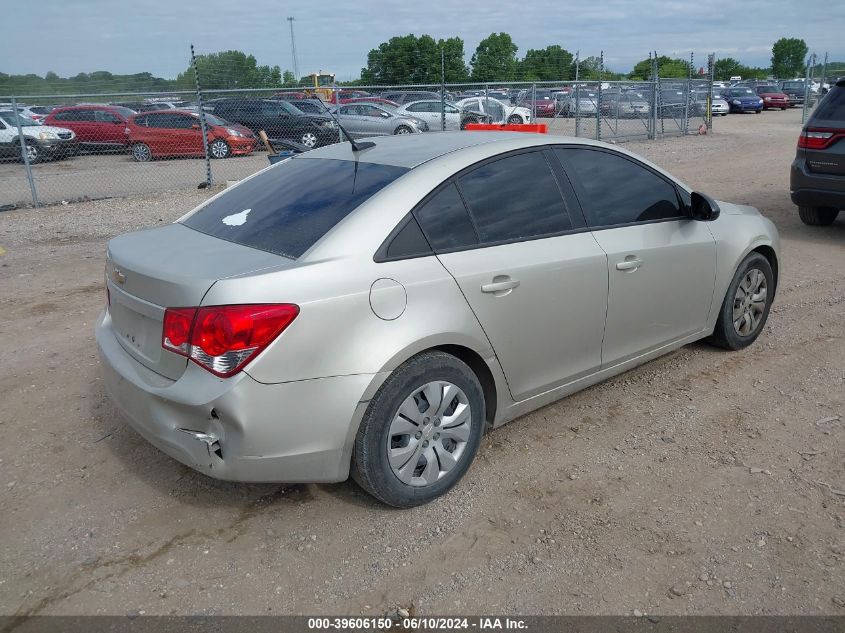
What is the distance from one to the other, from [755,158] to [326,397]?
657 inches

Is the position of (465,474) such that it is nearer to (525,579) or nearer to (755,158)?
(525,579)

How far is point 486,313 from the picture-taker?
337 cm

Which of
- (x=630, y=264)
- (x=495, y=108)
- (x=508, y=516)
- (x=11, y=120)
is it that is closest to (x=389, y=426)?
(x=508, y=516)

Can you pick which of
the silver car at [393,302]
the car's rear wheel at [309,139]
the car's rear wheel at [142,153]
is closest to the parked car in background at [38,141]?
the car's rear wheel at [142,153]

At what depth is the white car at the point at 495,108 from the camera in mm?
20422

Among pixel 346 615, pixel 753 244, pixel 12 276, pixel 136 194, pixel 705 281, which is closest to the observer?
pixel 346 615

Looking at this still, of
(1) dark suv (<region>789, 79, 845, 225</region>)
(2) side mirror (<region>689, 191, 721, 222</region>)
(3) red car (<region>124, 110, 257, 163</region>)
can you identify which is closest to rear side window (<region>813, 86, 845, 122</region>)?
(1) dark suv (<region>789, 79, 845, 225</region>)

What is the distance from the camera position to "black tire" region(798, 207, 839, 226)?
355 inches

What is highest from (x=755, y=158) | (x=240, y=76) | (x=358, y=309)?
(x=240, y=76)

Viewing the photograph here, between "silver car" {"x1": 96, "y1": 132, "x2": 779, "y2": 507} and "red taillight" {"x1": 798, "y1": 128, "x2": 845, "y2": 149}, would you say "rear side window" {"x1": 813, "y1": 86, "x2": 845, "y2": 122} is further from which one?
"silver car" {"x1": 96, "y1": 132, "x2": 779, "y2": 507}

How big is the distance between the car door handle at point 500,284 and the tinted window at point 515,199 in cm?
20

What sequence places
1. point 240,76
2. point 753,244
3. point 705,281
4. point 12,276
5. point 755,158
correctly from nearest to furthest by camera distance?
1. point 705,281
2. point 753,244
3. point 12,276
4. point 755,158
5. point 240,76

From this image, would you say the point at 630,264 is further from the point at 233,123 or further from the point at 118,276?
the point at 233,123

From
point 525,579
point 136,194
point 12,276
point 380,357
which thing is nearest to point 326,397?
point 380,357
